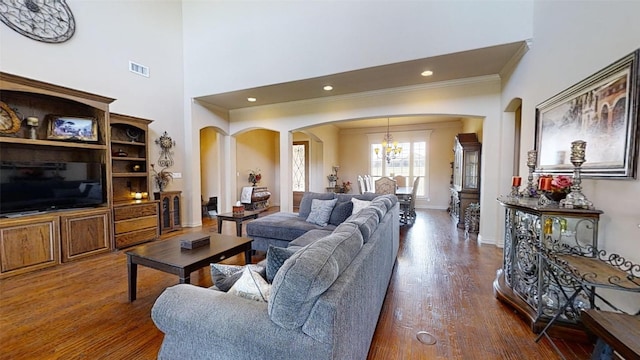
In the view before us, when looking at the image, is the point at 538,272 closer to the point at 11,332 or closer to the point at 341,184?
the point at 11,332

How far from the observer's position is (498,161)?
4.41 meters

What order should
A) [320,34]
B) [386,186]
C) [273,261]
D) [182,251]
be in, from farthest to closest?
[386,186] < [320,34] < [182,251] < [273,261]

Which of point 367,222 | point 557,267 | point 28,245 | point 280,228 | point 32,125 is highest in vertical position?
point 32,125

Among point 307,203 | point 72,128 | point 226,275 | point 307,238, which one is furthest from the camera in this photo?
point 307,203

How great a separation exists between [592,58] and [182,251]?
158 inches

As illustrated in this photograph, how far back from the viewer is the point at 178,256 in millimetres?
2438

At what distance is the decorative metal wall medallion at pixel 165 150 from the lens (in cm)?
532

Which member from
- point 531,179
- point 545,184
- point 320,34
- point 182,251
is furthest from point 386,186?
point 182,251

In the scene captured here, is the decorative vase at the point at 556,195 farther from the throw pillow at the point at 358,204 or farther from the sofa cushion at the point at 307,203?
the sofa cushion at the point at 307,203

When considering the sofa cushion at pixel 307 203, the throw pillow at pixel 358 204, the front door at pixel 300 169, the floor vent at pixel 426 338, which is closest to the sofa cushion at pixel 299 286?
the floor vent at pixel 426 338

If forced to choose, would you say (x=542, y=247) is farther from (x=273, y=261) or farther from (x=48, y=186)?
(x=48, y=186)

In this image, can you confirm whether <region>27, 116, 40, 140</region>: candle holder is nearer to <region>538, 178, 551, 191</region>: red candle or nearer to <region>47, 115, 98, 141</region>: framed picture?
<region>47, 115, 98, 141</region>: framed picture

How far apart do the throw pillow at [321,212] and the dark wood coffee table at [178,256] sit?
1164 millimetres

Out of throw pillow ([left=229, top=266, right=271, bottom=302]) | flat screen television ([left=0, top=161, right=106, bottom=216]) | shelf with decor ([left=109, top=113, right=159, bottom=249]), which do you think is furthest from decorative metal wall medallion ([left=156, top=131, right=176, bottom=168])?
throw pillow ([left=229, top=266, right=271, bottom=302])
